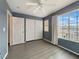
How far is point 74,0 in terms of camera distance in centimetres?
380

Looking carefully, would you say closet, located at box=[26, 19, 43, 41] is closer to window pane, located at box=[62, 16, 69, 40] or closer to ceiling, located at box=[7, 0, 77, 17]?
ceiling, located at box=[7, 0, 77, 17]

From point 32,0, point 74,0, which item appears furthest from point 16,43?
point 74,0

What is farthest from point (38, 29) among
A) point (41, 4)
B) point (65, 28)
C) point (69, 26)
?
point (41, 4)

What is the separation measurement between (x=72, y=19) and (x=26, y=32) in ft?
12.3

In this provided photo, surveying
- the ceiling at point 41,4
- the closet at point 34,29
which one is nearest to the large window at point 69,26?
the ceiling at point 41,4

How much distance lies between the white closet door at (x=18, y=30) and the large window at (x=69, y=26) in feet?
9.45

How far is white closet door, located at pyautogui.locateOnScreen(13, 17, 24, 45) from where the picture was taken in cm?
568

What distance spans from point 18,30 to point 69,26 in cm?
360

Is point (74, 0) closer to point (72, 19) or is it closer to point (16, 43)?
point (72, 19)

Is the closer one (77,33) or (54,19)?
(77,33)

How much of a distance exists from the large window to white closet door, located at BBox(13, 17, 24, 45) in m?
2.88

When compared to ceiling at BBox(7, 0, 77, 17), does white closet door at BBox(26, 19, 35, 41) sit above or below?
below

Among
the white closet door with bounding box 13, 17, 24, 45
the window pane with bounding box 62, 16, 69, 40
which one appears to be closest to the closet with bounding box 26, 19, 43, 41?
the white closet door with bounding box 13, 17, 24, 45

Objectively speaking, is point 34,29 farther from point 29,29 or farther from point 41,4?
point 41,4
